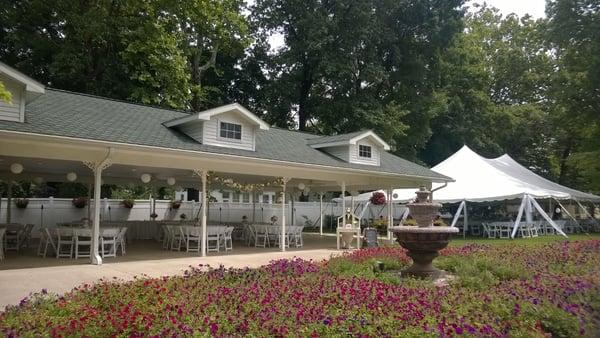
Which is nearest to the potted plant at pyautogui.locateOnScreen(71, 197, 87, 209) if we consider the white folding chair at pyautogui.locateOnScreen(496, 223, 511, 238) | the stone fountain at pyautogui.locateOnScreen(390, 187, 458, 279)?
the stone fountain at pyautogui.locateOnScreen(390, 187, 458, 279)

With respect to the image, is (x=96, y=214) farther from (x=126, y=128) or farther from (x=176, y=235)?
(x=176, y=235)

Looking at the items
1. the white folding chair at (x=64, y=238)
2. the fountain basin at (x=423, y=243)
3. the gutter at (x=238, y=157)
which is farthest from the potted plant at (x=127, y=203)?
the fountain basin at (x=423, y=243)

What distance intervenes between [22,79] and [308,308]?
9.16 meters

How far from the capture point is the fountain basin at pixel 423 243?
31.1 ft

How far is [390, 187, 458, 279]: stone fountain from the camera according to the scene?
9.49m

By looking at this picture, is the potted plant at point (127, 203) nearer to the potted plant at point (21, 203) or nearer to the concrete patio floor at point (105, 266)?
the potted plant at point (21, 203)

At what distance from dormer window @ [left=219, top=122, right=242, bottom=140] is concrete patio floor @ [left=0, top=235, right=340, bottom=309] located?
3695mm

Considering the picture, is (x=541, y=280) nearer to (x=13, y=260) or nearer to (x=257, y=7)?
(x=13, y=260)

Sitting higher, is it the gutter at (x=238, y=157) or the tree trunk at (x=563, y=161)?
the tree trunk at (x=563, y=161)

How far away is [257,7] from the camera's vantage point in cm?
3344

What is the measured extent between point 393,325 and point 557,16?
28.5 meters

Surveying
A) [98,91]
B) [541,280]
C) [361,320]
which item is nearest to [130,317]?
→ [361,320]

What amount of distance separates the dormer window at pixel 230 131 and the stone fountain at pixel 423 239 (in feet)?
22.9

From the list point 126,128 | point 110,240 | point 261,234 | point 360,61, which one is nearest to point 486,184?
point 261,234
